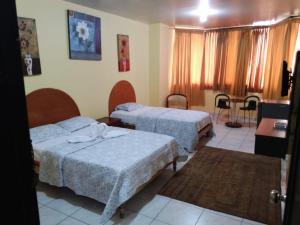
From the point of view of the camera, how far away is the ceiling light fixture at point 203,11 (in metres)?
3.62

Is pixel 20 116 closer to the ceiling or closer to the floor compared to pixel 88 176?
closer to the ceiling

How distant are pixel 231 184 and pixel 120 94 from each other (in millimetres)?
2808

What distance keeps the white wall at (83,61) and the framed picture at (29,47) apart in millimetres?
75

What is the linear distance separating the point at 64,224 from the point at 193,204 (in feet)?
4.31

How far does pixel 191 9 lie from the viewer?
4008 millimetres

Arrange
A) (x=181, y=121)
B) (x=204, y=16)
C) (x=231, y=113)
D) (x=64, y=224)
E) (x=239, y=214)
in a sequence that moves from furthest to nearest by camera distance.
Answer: (x=231, y=113) < (x=204, y=16) < (x=181, y=121) < (x=239, y=214) < (x=64, y=224)

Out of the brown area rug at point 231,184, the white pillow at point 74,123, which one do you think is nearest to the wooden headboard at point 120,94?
the white pillow at point 74,123

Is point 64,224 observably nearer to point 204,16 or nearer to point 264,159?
point 264,159

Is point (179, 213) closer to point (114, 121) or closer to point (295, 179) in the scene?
point (295, 179)

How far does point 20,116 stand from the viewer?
0.72 meters

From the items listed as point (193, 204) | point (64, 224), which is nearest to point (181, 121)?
point (193, 204)

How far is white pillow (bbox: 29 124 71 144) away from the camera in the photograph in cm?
288

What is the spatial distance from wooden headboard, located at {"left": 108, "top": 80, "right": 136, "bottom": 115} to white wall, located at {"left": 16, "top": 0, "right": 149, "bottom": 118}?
0.09 metres

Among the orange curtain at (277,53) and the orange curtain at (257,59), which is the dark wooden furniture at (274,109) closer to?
the orange curtain at (277,53)
